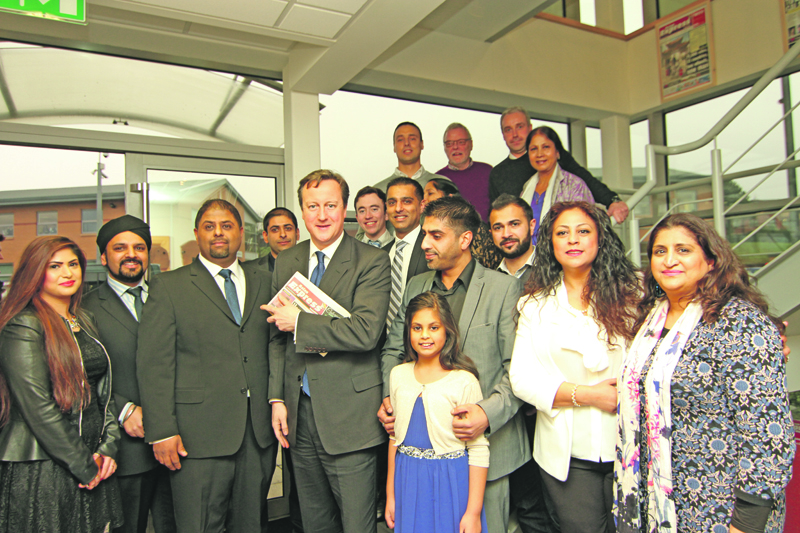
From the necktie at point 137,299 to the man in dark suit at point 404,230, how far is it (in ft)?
4.13

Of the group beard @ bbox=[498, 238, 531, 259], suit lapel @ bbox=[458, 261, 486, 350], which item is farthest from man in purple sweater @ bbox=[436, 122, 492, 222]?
suit lapel @ bbox=[458, 261, 486, 350]

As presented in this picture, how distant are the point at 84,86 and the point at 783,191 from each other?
20.0ft

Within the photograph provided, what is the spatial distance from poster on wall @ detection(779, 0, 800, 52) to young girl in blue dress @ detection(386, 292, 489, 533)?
15.5 ft

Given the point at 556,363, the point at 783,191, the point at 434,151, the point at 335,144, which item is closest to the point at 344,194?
the point at 556,363

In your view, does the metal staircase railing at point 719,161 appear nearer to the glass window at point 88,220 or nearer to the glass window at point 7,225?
the glass window at point 88,220

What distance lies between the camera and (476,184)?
413 cm

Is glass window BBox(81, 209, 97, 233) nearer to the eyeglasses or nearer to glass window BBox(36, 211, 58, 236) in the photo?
glass window BBox(36, 211, 58, 236)

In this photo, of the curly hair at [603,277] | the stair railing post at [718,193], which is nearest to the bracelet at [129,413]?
the curly hair at [603,277]

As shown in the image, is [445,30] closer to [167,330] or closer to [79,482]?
[167,330]

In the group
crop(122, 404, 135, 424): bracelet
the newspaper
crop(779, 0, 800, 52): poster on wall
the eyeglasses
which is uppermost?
crop(779, 0, 800, 52): poster on wall

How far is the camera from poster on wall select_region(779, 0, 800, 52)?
4699 millimetres

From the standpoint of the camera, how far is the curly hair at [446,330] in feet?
7.04

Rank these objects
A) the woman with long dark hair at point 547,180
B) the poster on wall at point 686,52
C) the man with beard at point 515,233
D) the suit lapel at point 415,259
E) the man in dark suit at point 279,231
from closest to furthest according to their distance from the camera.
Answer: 1. the man with beard at point 515,233
2. the suit lapel at point 415,259
3. the woman with long dark hair at point 547,180
4. the man in dark suit at point 279,231
5. the poster on wall at point 686,52

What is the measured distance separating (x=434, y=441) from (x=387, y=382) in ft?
1.15
